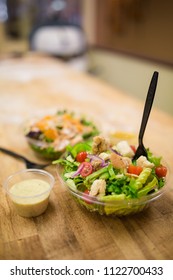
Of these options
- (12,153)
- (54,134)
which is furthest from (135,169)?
(12,153)

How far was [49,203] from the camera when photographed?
102 centimetres

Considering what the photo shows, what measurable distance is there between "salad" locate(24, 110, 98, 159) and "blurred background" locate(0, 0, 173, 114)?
240 cm

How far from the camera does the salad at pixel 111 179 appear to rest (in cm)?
86

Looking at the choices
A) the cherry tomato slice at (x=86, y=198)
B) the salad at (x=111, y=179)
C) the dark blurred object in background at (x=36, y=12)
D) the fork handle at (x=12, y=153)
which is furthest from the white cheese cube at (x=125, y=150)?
the dark blurred object in background at (x=36, y=12)

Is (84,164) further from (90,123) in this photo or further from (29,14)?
(29,14)

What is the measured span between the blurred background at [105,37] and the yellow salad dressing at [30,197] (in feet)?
9.41

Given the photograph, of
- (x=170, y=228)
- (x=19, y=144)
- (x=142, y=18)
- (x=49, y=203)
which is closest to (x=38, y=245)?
(x=49, y=203)

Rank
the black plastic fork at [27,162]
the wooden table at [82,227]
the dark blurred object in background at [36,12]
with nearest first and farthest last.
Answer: the wooden table at [82,227] → the black plastic fork at [27,162] → the dark blurred object in background at [36,12]

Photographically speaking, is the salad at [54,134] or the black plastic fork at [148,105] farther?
the salad at [54,134]

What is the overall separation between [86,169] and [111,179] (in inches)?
4.0

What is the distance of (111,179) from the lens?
889mm

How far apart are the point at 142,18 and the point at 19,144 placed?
9.71 ft

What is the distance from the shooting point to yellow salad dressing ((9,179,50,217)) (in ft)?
3.01

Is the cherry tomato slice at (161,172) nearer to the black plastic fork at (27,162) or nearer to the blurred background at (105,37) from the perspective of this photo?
the black plastic fork at (27,162)
